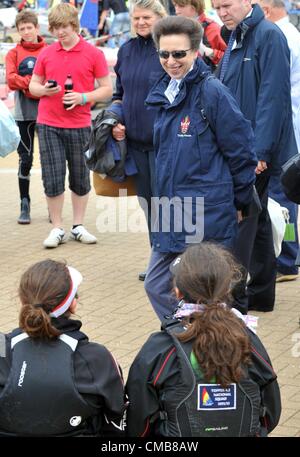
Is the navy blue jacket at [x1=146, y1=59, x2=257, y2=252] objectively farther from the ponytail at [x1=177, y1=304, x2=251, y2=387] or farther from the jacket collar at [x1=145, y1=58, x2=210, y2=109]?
the ponytail at [x1=177, y1=304, x2=251, y2=387]

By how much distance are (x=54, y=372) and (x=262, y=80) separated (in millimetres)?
3138

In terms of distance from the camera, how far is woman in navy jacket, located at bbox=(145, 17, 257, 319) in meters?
5.22

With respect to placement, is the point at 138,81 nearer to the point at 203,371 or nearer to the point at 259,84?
the point at 259,84

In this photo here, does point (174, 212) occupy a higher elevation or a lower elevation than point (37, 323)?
lower

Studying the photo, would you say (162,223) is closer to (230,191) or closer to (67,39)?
(230,191)

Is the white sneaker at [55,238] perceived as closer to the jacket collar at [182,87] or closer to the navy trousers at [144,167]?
the navy trousers at [144,167]

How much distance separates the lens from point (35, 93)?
27.8 feet

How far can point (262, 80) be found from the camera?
6.16 metres

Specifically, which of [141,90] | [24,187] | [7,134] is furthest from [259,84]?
[24,187]

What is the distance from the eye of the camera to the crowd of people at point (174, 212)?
141 inches

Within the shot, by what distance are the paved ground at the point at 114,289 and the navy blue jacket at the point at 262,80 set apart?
47.4 inches

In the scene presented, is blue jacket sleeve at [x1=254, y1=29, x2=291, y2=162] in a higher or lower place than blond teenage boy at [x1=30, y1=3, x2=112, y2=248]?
higher

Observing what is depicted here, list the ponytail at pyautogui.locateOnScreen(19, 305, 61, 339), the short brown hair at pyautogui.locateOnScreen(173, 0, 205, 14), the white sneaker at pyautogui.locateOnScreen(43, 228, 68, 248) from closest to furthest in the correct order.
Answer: the ponytail at pyautogui.locateOnScreen(19, 305, 61, 339)
the short brown hair at pyautogui.locateOnScreen(173, 0, 205, 14)
the white sneaker at pyautogui.locateOnScreen(43, 228, 68, 248)

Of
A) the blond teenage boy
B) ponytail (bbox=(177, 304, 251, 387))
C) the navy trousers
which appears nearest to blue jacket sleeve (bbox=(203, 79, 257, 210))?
the navy trousers
